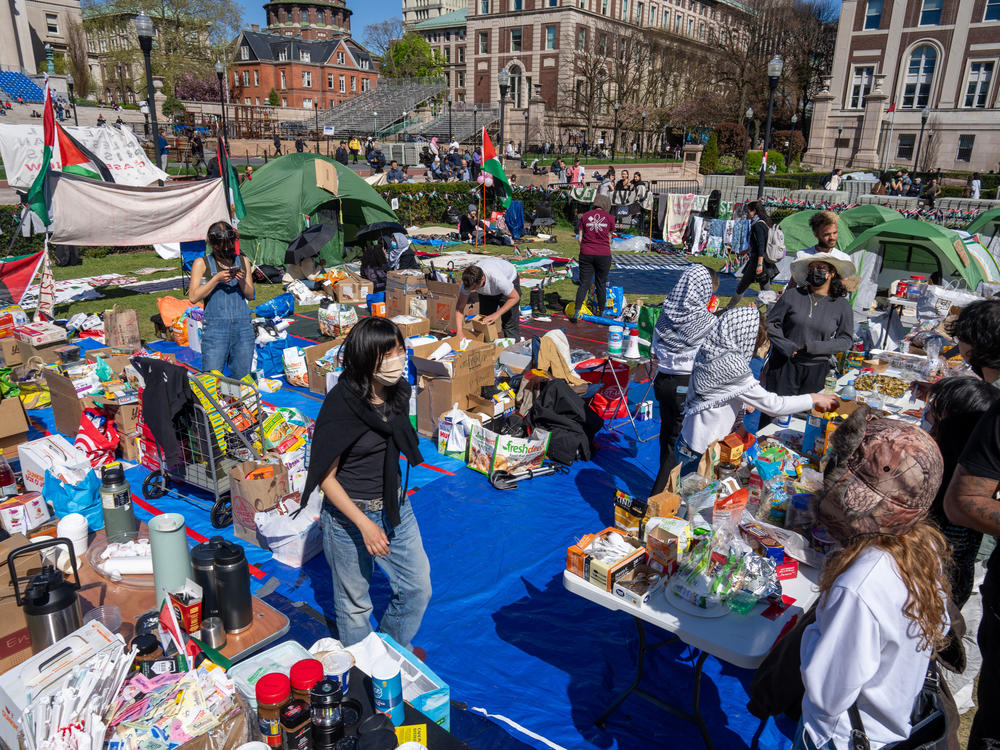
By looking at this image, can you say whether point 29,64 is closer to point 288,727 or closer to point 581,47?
point 581,47

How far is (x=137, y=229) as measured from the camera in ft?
35.8

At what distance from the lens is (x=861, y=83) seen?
44.7 meters

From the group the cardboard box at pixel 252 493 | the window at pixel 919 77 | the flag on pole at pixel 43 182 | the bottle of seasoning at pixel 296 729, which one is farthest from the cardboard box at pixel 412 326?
the window at pixel 919 77

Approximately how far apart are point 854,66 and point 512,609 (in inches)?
2052

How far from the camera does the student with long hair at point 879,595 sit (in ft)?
6.01

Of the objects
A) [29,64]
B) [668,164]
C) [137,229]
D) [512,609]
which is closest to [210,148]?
[29,64]

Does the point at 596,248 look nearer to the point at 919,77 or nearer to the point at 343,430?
the point at 343,430

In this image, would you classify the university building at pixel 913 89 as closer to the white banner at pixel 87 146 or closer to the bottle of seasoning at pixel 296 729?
the white banner at pixel 87 146

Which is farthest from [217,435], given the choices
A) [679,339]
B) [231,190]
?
[231,190]

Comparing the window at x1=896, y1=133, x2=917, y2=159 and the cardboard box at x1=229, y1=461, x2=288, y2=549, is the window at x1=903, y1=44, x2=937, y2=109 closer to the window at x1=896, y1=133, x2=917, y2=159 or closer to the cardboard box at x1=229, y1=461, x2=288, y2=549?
the window at x1=896, y1=133, x2=917, y2=159

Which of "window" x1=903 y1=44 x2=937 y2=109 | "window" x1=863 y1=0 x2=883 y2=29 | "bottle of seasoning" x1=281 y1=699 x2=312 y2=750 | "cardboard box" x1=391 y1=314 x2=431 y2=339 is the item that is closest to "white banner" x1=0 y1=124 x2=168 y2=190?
"cardboard box" x1=391 y1=314 x2=431 y2=339

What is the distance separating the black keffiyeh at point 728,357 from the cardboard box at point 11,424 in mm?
5811

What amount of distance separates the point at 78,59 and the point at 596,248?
A: 168 feet

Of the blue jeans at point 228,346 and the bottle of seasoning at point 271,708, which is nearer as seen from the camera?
the bottle of seasoning at point 271,708
